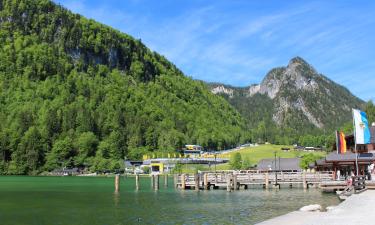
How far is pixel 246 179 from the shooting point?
80.8 meters

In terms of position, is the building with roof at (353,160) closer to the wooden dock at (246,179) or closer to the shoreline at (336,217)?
the wooden dock at (246,179)

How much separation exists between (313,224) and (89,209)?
3072 centimetres

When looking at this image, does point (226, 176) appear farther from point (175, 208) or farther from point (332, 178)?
point (175, 208)

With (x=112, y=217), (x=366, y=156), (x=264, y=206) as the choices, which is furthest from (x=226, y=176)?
(x=112, y=217)

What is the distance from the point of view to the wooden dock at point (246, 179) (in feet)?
252

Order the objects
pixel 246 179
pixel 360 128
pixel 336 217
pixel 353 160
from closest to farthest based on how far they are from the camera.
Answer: pixel 336 217
pixel 360 128
pixel 353 160
pixel 246 179

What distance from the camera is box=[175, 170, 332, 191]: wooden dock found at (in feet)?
252

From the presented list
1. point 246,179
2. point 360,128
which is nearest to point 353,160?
point 246,179

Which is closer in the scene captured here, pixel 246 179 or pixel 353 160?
pixel 353 160

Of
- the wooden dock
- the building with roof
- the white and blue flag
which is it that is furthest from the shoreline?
the wooden dock

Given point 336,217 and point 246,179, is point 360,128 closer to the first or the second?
point 246,179

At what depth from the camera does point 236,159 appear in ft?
582

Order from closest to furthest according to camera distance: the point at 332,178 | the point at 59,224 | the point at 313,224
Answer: the point at 313,224 → the point at 59,224 → the point at 332,178

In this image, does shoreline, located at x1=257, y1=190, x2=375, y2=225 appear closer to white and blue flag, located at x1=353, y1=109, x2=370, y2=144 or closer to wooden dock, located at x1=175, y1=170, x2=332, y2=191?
white and blue flag, located at x1=353, y1=109, x2=370, y2=144
